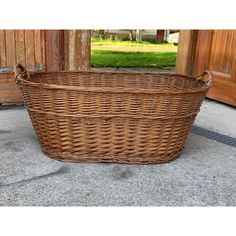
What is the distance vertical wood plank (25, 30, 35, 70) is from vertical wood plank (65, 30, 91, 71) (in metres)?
0.24

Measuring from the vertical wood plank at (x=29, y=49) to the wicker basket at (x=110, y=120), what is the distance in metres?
0.85

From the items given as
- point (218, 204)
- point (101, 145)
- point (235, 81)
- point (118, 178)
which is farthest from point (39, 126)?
point (235, 81)

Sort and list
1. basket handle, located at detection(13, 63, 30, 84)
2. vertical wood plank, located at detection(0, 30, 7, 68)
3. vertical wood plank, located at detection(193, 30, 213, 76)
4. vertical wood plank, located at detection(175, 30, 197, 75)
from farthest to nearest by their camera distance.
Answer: vertical wood plank, located at detection(175, 30, 197, 75) < vertical wood plank, located at detection(193, 30, 213, 76) < vertical wood plank, located at detection(0, 30, 7, 68) < basket handle, located at detection(13, 63, 30, 84)

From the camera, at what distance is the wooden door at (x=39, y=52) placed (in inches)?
92.6

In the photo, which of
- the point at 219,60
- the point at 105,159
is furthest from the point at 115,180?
the point at 219,60

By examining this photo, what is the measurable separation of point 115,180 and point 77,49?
137cm

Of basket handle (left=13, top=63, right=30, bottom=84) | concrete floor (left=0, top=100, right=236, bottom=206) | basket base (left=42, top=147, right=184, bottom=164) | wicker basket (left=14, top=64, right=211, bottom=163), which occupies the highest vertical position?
basket handle (left=13, top=63, right=30, bottom=84)

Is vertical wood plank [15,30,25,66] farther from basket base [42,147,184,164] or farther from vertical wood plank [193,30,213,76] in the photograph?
vertical wood plank [193,30,213,76]

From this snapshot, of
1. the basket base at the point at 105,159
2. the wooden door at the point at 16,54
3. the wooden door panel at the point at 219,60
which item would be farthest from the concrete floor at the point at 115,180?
the wooden door panel at the point at 219,60

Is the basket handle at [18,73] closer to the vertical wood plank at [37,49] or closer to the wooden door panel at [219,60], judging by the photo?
the vertical wood plank at [37,49]

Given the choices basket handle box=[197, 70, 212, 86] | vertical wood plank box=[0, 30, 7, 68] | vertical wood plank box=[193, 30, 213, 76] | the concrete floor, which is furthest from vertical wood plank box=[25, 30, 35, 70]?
vertical wood plank box=[193, 30, 213, 76]

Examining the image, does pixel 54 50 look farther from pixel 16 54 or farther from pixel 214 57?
pixel 214 57

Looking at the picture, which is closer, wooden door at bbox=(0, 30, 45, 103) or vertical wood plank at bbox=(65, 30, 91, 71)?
wooden door at bbox=(0, 30, 45, 103)

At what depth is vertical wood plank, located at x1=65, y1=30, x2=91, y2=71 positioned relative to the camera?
8.06 ft
